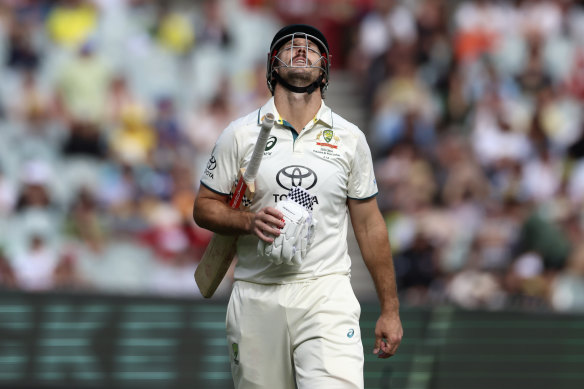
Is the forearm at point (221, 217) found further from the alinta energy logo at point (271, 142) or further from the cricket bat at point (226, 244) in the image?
the alinta energy logo at point (271, 142)

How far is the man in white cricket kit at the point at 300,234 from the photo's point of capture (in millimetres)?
5660

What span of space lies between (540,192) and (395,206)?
76.6 inches

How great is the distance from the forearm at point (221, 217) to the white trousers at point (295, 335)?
361 mm

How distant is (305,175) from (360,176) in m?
0.37

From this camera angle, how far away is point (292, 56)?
5.94 metres

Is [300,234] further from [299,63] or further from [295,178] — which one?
[299,63]

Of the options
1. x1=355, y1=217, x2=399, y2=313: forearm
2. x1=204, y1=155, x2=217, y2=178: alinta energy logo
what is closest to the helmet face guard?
x1=204, y1=155, x2=217, y2=178: alinta energy logo


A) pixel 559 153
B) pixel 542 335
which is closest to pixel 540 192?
pixel 559 153

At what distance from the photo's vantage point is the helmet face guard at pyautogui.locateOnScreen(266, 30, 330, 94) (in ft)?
19.5

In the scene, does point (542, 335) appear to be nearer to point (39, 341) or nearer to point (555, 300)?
point (555, 300)

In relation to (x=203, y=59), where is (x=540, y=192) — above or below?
below

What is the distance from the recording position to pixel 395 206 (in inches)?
516

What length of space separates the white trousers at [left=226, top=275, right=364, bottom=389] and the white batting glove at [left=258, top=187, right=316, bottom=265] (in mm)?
252

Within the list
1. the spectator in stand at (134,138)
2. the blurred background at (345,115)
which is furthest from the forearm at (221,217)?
the spectator in stand at (134,138)
